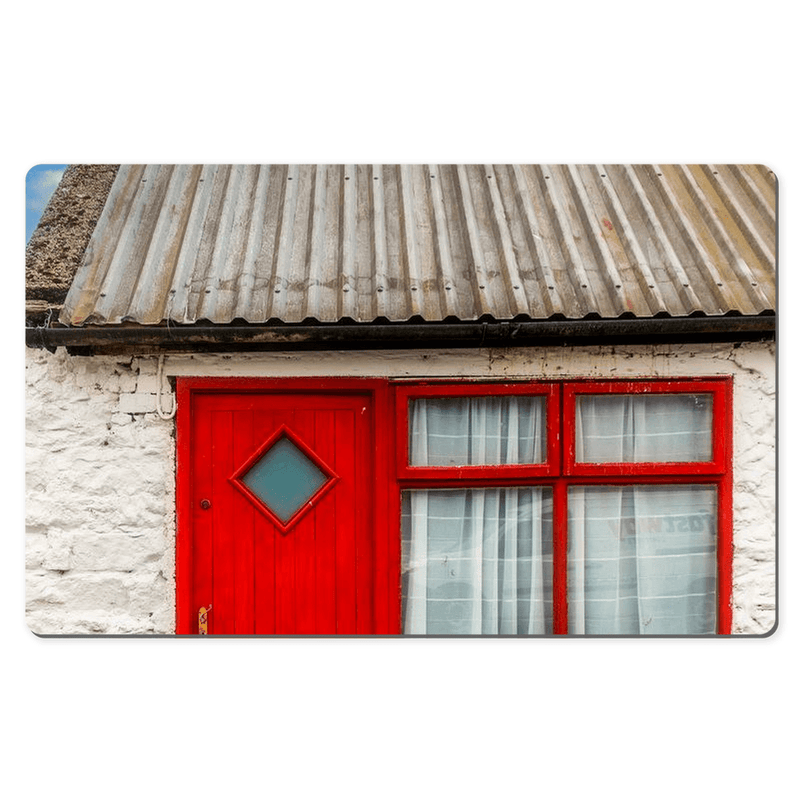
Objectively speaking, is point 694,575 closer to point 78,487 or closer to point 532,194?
point 532,194

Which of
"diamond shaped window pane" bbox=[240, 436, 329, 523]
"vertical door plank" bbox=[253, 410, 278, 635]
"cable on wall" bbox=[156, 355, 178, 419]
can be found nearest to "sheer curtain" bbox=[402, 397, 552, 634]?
"diamond shaped window pane" bbox=[240, 436, 329, 523]

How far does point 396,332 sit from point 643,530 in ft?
4.66

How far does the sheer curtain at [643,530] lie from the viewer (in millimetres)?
3307

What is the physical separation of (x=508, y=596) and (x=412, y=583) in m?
0.43

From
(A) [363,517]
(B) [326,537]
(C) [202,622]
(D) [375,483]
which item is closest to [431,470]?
(D) [375,483]

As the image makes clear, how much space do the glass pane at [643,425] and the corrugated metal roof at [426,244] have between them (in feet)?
1.37

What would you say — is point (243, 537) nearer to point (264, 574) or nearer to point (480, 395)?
point (264, 574)

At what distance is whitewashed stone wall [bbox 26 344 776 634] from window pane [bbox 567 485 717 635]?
0.15 meters

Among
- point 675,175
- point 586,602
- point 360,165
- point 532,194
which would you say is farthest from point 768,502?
point 360,165

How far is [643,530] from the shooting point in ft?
11.0

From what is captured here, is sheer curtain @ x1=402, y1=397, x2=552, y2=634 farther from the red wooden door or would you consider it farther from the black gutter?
the black gutter

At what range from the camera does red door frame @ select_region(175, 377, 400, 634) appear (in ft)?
10.7

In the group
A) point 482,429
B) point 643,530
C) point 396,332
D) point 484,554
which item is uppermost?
point 396,332

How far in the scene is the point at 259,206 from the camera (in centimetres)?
332
